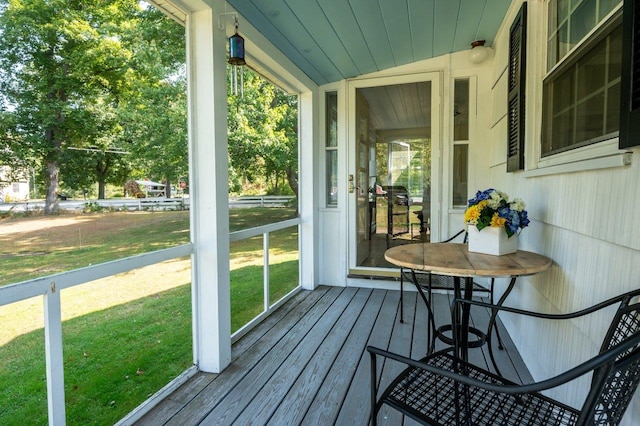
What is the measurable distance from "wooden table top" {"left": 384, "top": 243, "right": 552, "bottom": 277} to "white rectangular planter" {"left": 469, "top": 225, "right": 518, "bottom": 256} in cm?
3

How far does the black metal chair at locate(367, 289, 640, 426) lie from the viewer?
748 mm

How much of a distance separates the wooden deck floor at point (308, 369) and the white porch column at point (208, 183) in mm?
264

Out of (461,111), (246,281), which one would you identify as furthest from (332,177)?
(246,281)

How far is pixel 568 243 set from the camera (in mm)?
1587

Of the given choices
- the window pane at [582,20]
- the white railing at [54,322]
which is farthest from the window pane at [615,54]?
the white railing at [54,322]

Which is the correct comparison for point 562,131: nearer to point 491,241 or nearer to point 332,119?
point 491,241

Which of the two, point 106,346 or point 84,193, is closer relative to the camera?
point 84,193

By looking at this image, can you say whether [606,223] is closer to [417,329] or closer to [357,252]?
[417,329]

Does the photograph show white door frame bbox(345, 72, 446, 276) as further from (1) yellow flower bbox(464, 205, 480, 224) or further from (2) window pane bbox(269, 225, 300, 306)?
(1) yellow flower bbox(464, 205, 480, 224)

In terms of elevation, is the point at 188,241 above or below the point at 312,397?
above

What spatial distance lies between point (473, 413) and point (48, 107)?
1876mm

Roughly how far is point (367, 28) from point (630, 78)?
82.2 inches

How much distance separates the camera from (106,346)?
172cm

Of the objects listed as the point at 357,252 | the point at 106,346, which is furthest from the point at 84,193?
the point at 357,252
